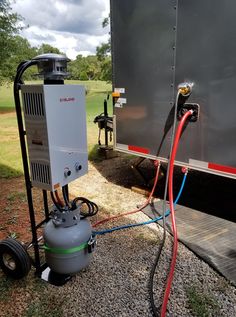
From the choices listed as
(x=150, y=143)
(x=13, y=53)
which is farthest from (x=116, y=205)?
(x=13, y=53)

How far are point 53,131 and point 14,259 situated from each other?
3.28ft

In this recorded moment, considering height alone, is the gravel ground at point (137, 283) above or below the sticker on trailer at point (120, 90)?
below

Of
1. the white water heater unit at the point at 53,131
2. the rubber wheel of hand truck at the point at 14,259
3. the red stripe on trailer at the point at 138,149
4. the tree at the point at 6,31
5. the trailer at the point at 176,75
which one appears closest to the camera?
the white water heater unit at the point at 53,131

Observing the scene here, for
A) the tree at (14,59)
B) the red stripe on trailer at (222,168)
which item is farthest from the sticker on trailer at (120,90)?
the tree at (14,59)

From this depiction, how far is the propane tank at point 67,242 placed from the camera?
1.94m

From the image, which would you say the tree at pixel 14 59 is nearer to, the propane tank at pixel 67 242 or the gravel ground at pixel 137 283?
the gravel ground at pixel 137 283

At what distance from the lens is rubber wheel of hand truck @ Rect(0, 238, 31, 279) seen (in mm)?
1994

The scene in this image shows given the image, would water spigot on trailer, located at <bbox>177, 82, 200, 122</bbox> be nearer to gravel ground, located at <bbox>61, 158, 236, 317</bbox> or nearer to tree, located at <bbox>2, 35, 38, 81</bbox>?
gravel ground, located at <bbox>61, 158, 236, 317</bbox>

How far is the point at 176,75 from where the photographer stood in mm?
2854

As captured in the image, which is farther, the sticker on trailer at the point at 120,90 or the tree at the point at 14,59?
the tree at the point at 14,59

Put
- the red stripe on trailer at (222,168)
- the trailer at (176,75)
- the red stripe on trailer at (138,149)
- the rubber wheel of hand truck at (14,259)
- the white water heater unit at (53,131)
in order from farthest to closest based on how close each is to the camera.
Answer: the red stripe on trailer at (138,149) → the red stripe on trailer at (222,168) → the trailer at (176,75) → the rubber wheel of hand truck at (14,259) → the white water heater unit at (53,131)

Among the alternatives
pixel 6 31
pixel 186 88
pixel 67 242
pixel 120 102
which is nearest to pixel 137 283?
pixel 67 242

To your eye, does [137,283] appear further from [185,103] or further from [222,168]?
[185,103]

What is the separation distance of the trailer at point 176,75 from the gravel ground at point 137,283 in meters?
0.96
